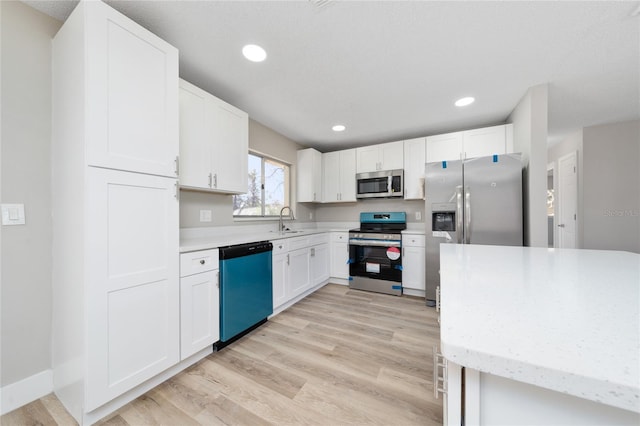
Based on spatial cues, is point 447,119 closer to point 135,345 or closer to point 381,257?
point 381,257

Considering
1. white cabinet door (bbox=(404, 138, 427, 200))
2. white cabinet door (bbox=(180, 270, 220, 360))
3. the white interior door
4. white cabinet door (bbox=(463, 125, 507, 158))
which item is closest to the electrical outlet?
white cabinet door (bbox=(180, 270, 220, 360))

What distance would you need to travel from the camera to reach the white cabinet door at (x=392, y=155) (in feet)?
11.6

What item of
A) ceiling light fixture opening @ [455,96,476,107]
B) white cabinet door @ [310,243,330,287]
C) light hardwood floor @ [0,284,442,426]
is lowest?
light hardwood floor @ [0,284,442,426]

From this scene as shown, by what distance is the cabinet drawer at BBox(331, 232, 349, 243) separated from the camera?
12.0 ft

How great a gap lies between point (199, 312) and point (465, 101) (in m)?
3.29

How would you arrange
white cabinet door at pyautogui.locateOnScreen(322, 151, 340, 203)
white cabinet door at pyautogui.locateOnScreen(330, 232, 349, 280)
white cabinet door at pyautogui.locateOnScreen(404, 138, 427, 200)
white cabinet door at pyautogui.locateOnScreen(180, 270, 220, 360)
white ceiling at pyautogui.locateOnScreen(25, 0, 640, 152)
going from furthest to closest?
white cabinet door at pyautogui.locateOnScreen(322, 151, 340, 203)
white cabinet door at pyautogui.locateOnScreen(330, 232, 349, 280)
white cabinet door at pyautogui.locateOnScreen(404, 138, 427, 200)
white cabinet door at pyautogui.locateOnScreen(180, 270, 220, 360)
white ceiling at pyautogui.locateOnScreen(25, 0, 640, 152)

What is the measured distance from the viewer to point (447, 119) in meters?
3.04

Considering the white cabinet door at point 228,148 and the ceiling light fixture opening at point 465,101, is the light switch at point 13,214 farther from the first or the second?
the ceiling light fixture opening at point 465,101

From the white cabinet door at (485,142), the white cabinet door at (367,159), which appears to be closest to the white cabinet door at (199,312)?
the white cabinet door at (367,159)

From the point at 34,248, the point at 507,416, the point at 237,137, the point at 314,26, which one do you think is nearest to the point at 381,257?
the point at 237,137

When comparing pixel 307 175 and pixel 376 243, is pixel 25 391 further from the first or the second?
pixel 307 175

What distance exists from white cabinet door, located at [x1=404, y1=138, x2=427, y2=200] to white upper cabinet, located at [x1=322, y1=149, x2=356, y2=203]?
32.5 inches

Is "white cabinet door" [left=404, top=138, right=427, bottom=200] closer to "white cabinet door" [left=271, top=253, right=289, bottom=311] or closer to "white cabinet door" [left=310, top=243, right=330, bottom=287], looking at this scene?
"white cabinet door" [left=310, top=243, right=330, bottom=287]

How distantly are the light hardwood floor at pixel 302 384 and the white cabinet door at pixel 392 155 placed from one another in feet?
7.23
